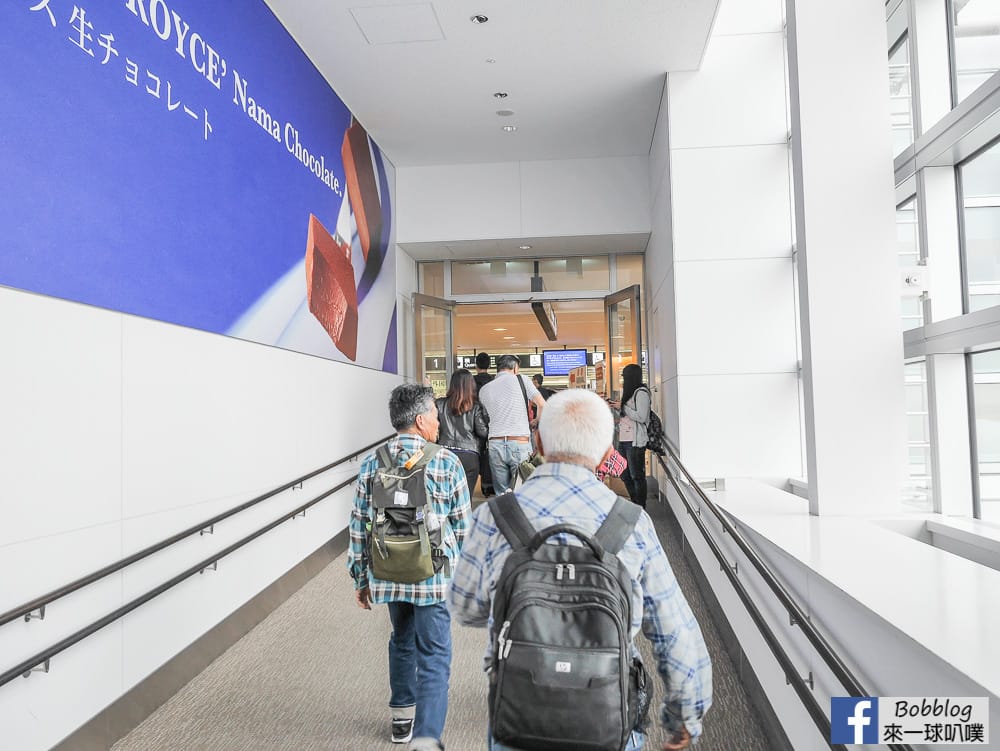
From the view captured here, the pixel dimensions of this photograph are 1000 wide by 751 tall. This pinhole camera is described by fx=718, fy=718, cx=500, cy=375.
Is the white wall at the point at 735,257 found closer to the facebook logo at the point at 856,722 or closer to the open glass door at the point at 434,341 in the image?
the open glass door at the point at 434,341

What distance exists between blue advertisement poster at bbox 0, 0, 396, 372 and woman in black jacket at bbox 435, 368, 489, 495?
1.06 m

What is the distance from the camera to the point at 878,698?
1822mm

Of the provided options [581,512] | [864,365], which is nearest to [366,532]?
[581,512]

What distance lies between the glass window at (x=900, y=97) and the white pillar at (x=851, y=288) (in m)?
0.18

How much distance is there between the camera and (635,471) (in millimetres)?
7598

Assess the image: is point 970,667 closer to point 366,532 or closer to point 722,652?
point 366,532

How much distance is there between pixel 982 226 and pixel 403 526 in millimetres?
2822

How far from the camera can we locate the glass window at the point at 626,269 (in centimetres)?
1035

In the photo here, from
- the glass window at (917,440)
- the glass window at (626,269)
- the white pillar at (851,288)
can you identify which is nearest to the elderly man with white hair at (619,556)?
the white pillar at (851,288)

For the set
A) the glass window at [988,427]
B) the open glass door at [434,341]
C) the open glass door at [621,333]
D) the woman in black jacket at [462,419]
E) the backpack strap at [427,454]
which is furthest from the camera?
the open glass door at [621,333]

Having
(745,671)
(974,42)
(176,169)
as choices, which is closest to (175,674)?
(176,169)

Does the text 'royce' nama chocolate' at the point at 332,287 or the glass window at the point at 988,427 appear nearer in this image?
the glass window at the point at 988,427

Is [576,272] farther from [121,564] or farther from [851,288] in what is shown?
[121,564]

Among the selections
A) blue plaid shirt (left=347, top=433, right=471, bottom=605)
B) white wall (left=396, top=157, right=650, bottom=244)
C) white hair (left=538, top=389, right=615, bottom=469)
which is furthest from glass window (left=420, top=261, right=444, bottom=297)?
white hair (left=538, top=389, right=615, bottom=469)
